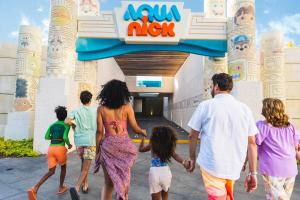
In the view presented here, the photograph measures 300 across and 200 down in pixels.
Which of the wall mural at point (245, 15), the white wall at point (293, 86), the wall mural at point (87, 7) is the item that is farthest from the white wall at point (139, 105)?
the wall mural at point (245, 15)

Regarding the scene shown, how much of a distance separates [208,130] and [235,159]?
0.37 m

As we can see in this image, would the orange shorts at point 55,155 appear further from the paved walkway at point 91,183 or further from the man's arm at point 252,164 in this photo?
the man's arm at point 252,164

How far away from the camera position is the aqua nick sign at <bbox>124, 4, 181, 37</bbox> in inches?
327

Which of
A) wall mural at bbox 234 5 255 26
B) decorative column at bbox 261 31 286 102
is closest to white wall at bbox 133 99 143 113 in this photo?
decorative column at bbox 261 31 286 102

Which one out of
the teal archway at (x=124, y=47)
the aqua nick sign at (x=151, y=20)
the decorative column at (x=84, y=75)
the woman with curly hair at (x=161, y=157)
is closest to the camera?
the woman with curly hair at (x=161, y=157)

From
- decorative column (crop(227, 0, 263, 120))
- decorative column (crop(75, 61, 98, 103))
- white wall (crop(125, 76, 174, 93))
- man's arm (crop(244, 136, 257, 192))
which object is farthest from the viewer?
white wall (crop(125, 76, 174, 93))

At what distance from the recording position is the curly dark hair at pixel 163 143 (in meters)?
2.89

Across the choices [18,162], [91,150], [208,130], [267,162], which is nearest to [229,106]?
[208,130]

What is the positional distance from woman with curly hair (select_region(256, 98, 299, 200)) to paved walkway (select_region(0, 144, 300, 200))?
158 cm

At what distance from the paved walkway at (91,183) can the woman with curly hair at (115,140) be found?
59.7 inches

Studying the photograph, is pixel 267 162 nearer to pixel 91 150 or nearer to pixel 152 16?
pixel 91 150

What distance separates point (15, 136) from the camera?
8750 millimetres

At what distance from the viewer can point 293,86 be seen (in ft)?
31.9

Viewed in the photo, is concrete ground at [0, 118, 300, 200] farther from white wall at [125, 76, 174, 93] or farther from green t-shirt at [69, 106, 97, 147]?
white wall at [125, 76, 174, 93]
